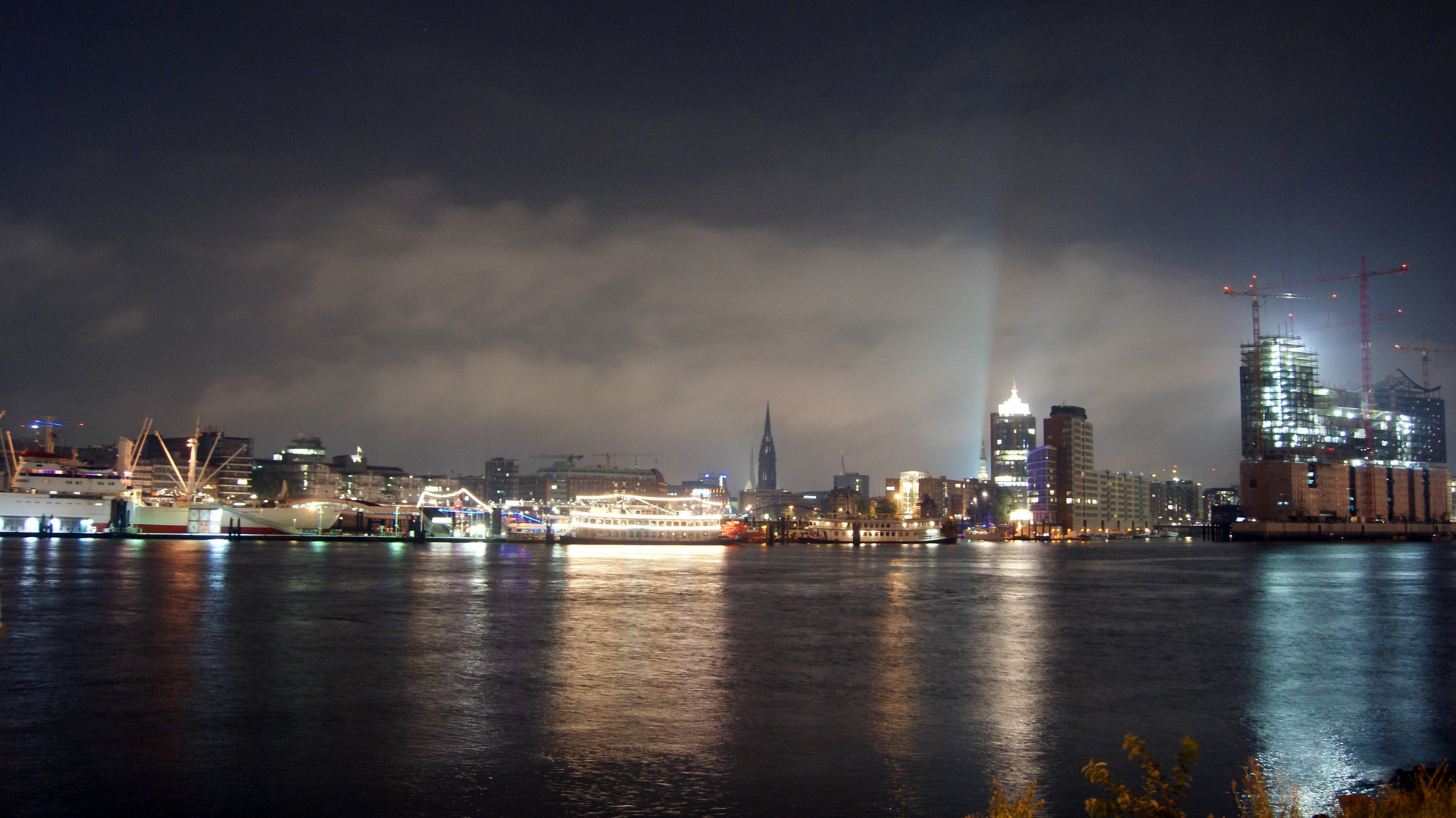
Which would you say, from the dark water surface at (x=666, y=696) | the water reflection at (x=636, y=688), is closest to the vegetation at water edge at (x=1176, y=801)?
the dark water surface at (x=666, y=696)

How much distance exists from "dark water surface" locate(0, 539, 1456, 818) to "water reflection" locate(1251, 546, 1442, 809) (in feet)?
0.51

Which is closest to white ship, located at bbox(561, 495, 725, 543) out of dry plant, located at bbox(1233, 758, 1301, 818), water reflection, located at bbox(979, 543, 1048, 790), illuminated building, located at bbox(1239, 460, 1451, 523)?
water reflection, located at bbox(979, 543, 1048, 790)

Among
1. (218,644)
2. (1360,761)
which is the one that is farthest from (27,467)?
(1360,761)

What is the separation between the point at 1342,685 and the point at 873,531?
143725 mm

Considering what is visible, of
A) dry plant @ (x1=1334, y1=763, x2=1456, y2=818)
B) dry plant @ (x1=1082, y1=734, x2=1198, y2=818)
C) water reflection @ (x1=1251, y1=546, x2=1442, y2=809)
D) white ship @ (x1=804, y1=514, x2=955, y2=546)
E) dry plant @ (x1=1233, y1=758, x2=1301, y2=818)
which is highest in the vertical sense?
dry plant @ (x1=1082, y1=734, x2=1198, y2=818)

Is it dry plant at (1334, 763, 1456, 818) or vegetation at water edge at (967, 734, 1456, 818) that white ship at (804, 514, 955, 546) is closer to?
dry plant at (1334, 763, 1456, 818)

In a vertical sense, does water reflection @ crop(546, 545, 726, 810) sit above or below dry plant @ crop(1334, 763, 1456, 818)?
below

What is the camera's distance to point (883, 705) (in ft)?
75.2

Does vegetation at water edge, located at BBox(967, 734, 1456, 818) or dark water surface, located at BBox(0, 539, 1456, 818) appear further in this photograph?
dark water surface, located at BBox(0, 539, 1456, 818)

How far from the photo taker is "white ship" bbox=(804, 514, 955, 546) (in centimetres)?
16900

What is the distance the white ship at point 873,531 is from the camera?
16900 cm

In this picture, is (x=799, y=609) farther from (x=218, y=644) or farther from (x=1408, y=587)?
(x=1408, y=587)

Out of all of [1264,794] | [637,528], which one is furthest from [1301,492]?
[1264,794]

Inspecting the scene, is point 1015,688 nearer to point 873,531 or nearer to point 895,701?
point 895,701
